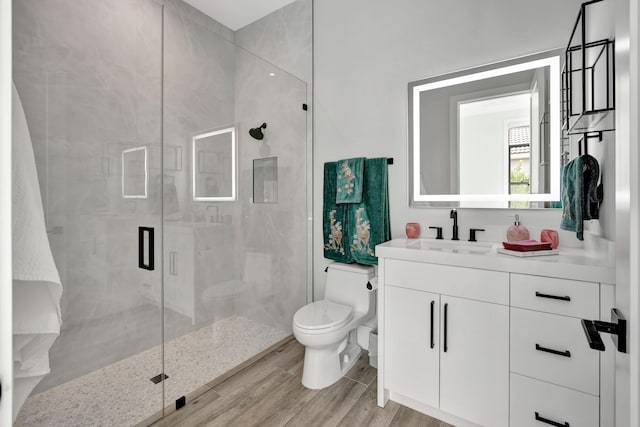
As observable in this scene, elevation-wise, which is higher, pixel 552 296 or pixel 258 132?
pixel 258 132

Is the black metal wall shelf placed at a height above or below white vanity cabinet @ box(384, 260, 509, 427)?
above

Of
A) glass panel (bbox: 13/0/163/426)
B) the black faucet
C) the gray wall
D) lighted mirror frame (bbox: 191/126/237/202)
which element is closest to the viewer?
glass panel (bbox: 13/0/163/426)

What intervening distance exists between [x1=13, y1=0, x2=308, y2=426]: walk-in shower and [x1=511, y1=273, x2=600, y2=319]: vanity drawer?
5.36 ft

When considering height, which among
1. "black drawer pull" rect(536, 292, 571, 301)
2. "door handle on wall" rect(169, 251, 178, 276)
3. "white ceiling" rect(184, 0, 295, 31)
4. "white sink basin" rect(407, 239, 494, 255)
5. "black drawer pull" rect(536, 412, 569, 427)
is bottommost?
"black drawer pull" rect(536, 412, 569, 427)

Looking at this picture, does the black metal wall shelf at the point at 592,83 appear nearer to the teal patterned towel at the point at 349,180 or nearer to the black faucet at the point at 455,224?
the black faucet at the point at 455,224

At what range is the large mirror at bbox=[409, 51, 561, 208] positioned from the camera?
5.79ft

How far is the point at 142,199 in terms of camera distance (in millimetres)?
1693

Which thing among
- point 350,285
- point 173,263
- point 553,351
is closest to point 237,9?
point 173,263

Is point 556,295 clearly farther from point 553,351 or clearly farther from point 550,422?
point 550,422

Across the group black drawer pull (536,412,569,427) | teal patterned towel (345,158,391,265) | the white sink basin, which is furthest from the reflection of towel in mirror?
teal patterned towel (345,158,391,265)

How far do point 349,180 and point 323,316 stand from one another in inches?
39.8

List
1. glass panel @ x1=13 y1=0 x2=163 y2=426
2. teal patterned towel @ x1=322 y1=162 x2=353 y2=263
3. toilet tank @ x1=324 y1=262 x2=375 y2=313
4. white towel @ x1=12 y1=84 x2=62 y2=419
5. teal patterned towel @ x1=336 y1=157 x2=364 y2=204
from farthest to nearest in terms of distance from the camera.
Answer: teal patterned towel @ x1=322 y1=162 x2=353 y2=263 < teal patterned towel @ x1=336 y1=157 x2=364 y2=204 < toilet tank @ x1=324 y1=262 x2=375 y2=313 < glass panel @ x1=13 y1=0 x2=163 y2=426 < white towel @ x1=12 y1=84 x2=62 y2=419

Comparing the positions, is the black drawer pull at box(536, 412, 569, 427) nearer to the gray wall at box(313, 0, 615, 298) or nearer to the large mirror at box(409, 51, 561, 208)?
the gray wall at box(313, 0, 615, 298)

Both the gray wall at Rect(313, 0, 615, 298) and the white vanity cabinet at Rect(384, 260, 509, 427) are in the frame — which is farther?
the gray wall at Rect(313, 0, 615, 298)
